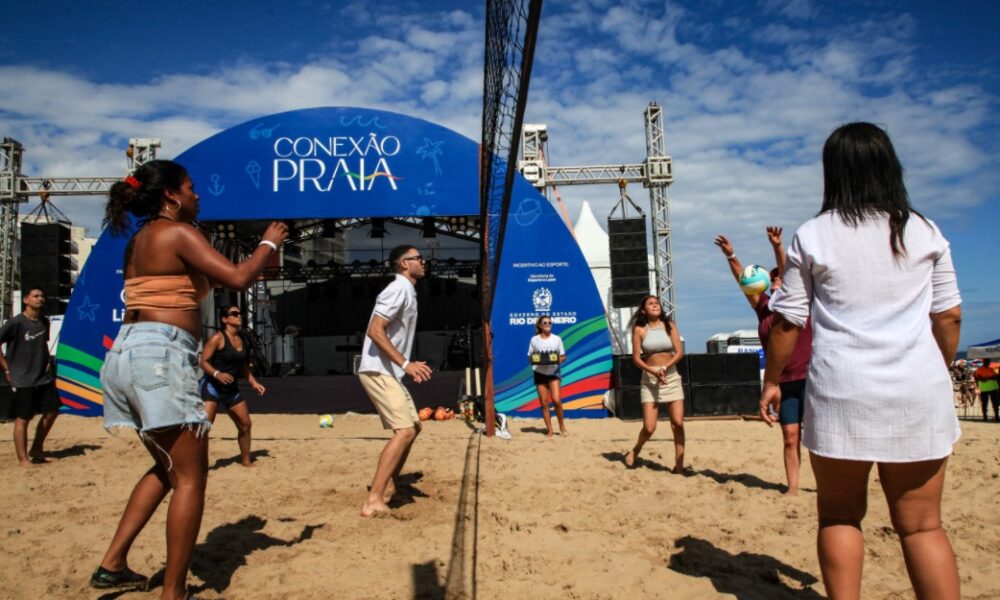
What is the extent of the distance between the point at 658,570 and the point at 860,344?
1.61m

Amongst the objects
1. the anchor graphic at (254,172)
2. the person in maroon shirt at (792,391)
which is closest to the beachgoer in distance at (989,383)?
the person in maroon shirt at (792,391)

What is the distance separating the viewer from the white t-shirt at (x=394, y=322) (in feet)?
13.8

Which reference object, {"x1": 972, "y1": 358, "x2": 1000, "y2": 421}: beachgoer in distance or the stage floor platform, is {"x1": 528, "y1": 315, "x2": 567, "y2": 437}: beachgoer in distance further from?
{"x1": 972, "y1": 358, "x2": 1000, "y2": 421}: beachgoer in distance

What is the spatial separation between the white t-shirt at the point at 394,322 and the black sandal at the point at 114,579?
5.66 ft

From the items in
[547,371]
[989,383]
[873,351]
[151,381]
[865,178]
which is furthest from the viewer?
[989,383]

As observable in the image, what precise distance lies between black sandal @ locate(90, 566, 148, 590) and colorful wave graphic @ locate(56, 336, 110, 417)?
32.3 ft

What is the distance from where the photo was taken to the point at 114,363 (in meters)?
2.48

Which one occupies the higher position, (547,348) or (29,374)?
(547,348)

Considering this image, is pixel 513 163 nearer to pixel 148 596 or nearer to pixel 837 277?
pixel 837 277

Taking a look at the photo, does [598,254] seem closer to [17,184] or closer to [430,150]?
[430,150]

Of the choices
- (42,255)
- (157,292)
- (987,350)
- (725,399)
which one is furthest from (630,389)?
(987,350)

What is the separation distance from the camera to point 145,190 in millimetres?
2658

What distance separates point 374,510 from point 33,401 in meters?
4.47

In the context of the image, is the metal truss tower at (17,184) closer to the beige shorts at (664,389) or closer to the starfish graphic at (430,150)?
the starfish graphic at (430,150)
